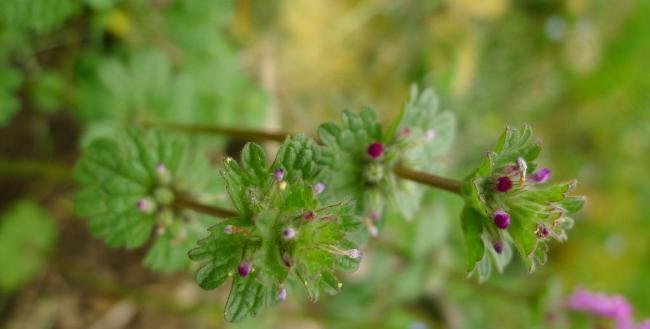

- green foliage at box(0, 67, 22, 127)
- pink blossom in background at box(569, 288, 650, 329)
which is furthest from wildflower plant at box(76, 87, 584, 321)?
pink blossom in background at box(569, 288, 650, 329)

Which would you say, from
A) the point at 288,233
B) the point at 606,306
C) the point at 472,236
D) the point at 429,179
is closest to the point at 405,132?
the point at 429,179

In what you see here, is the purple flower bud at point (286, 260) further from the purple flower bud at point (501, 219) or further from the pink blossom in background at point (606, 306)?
the pink blossom in background at point (606, 306)

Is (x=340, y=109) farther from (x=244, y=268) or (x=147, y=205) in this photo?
(x=244, y=268)

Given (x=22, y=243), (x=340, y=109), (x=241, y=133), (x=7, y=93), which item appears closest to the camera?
(x=241, y=133)

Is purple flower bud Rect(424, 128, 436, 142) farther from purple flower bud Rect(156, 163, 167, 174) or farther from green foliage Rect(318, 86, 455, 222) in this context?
purple flower bud Rect(156, 163, 167, 174)

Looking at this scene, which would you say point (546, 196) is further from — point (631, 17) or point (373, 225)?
point (631, 17)

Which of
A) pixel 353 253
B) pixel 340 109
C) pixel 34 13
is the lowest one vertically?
pixel 353 253
